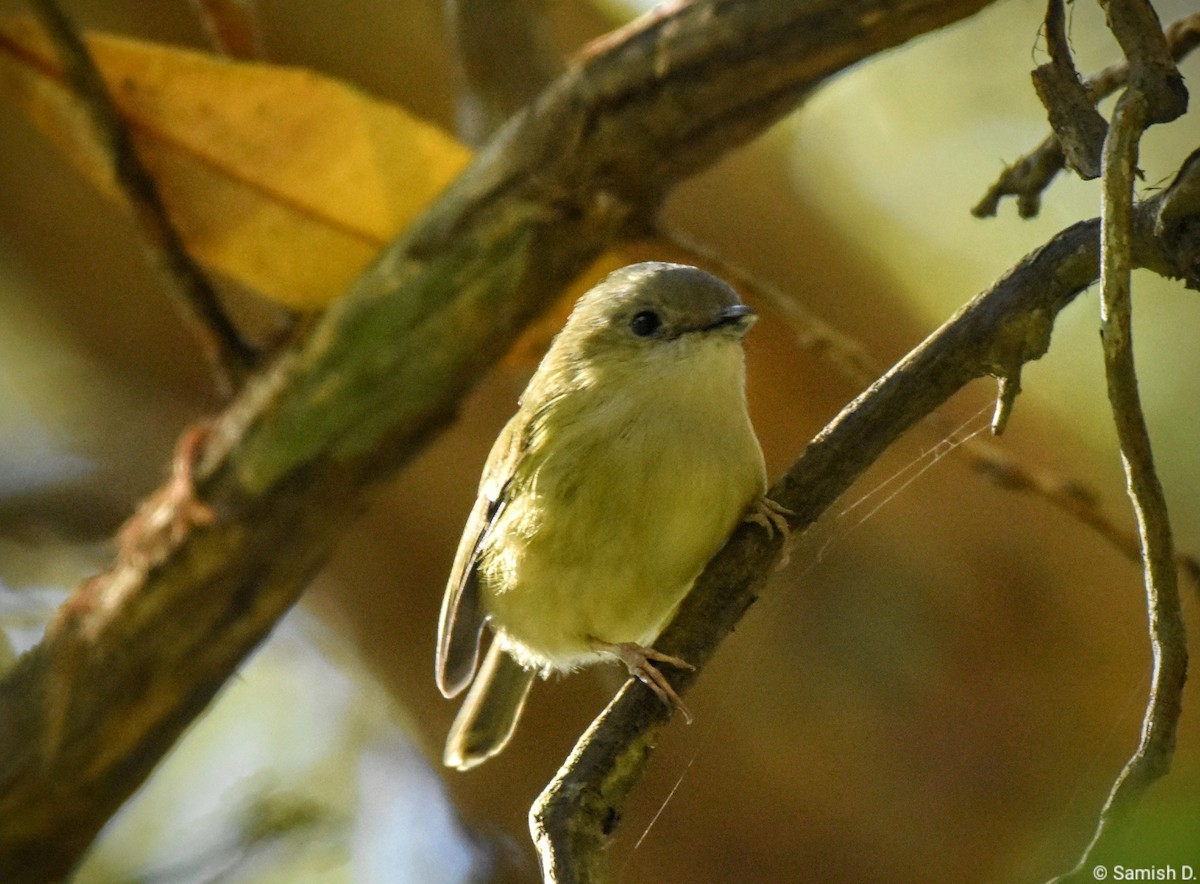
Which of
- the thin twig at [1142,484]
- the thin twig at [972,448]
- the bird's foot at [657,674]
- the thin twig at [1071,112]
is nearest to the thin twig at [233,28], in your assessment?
the thin twig at [972,448]

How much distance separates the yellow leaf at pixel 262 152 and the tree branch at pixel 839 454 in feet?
4.90

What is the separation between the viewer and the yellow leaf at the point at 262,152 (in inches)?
104

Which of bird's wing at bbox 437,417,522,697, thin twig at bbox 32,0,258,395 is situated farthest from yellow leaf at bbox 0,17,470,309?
bird's wing at bbox 437,417,522,697

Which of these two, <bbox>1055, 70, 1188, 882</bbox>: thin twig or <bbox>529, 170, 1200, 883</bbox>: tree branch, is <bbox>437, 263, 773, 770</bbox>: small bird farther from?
<bbox>1055, 70, 1188, 882</bbox>: thin twig

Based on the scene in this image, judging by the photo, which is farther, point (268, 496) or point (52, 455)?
point (52, 455)

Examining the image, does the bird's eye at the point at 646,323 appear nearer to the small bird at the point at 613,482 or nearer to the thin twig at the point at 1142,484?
the small bird at the point at 613,482

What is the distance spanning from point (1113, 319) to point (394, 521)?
91.3 inches

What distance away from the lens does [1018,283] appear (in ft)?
4.39

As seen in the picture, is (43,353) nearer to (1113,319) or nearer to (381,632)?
(381,632)

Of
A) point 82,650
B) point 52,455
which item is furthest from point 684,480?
point 52,455

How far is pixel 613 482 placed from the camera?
189cm

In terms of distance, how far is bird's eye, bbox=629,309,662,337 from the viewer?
212 cm

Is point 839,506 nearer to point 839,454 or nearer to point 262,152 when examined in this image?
point 839,454

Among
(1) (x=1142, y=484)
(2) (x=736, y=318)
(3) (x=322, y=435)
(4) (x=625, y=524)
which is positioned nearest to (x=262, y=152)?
(3) (x=322, y=435)
